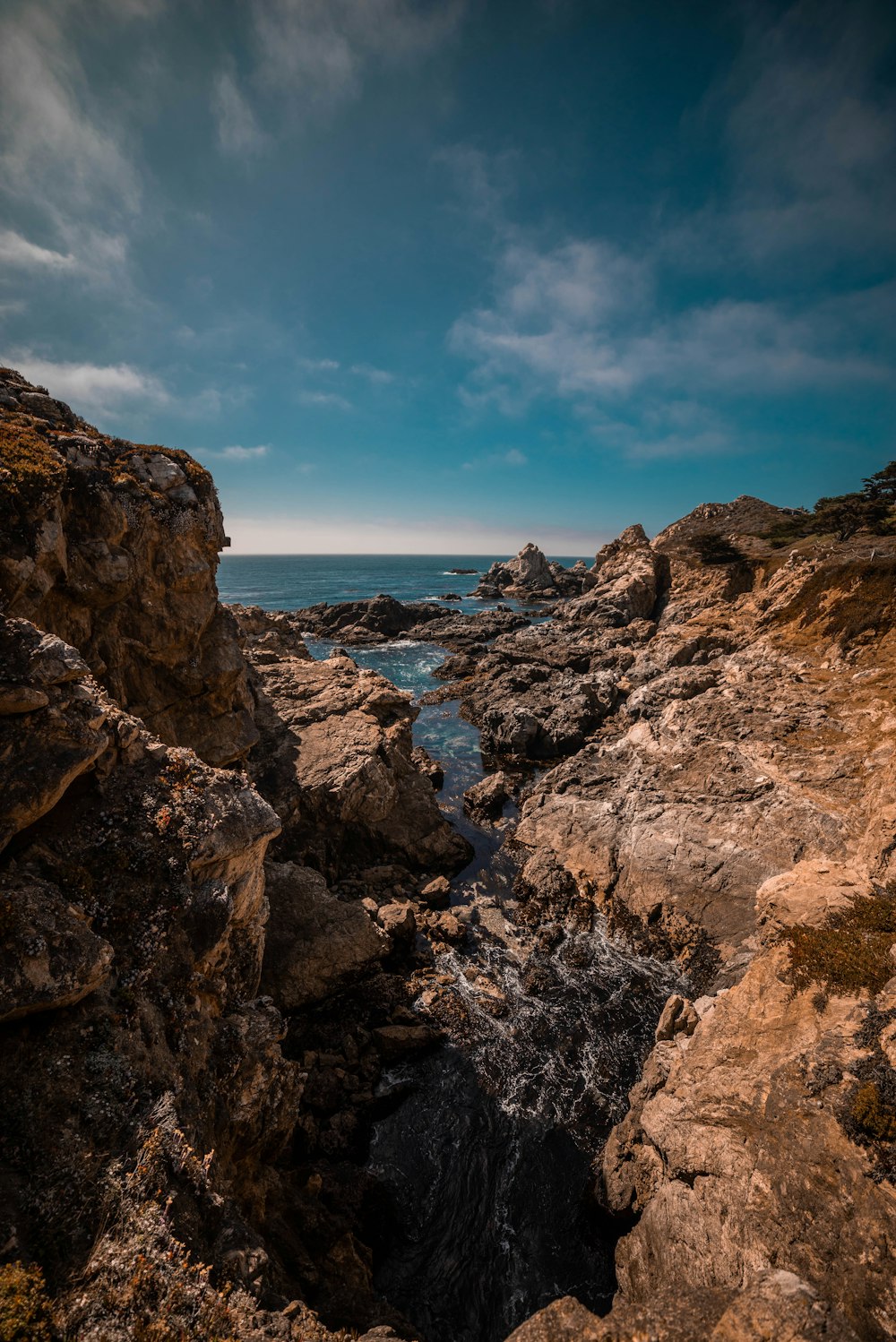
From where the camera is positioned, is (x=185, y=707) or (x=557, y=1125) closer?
(x=557, y=1125)

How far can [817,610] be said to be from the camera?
25531 millimetres

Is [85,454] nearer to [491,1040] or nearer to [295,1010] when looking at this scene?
[295,1010]

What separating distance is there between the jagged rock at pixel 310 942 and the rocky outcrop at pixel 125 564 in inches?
279

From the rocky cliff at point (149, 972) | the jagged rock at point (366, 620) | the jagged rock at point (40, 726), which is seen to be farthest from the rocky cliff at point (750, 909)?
the jagged rock at point (366, 620)

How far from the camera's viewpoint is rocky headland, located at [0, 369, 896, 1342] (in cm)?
704

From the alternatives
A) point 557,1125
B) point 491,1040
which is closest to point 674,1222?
point 557,1125

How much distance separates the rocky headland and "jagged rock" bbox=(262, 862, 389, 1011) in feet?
0.42

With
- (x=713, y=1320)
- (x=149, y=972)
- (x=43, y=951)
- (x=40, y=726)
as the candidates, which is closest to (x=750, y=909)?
(x=713, y=1320)

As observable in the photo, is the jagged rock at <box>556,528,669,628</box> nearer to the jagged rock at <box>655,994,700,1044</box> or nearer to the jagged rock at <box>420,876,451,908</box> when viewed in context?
the jagged rock at <box>420,876,451,908</box>

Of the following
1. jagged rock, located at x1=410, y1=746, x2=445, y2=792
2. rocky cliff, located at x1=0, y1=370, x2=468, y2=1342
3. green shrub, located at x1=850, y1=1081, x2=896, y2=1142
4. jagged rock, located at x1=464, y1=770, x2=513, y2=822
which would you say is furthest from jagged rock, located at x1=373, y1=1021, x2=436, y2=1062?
jagged rock, located at x1=410, y1=746, x2=445, y2=792

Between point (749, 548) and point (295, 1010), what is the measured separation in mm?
44660

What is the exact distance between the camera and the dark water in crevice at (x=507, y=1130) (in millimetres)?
11680

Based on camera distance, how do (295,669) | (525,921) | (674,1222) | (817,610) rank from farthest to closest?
1. (295,669)
2. (817,610)
3. (525,921)
4. (674,1222)

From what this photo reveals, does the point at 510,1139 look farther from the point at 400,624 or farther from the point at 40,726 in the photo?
the point at 400,624
